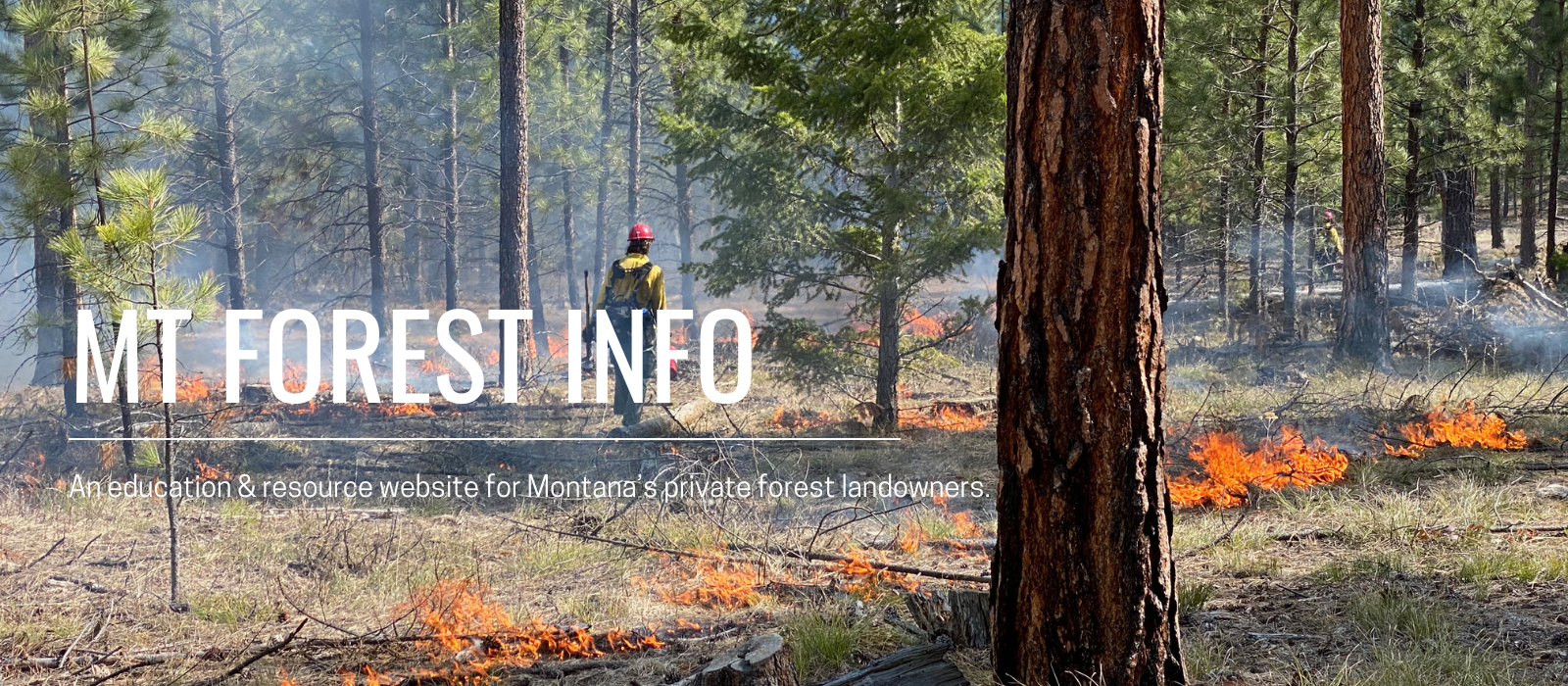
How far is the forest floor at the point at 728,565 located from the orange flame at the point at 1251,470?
0.14m

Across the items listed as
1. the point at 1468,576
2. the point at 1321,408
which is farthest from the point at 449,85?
the point at 1468,576

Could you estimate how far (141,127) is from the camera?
9.76 meters

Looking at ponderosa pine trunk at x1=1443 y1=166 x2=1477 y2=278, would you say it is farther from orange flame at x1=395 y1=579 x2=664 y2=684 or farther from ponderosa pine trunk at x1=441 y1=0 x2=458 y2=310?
ponderosa pine trunk at x1=441 y1=0 x2=458 y2=310

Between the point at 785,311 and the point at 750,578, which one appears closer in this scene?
the point at 750,578

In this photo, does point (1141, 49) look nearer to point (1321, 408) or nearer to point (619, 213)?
point (1321, 408)

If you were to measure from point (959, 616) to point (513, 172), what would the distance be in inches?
442

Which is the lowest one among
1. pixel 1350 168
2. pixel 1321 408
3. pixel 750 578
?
pixel 750 578

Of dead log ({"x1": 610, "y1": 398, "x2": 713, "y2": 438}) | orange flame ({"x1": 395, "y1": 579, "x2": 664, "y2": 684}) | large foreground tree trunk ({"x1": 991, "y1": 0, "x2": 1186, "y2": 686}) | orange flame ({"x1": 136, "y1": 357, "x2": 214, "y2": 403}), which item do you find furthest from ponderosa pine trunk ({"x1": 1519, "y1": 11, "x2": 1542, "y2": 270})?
orange flame ({"x1": 136, "y1": 357, "x2": 214, "y2": 403})

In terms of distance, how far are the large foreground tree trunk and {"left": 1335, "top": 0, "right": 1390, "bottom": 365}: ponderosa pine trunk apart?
10.0m

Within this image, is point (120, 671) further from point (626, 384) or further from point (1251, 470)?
point (1251, 470)

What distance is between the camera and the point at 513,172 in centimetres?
1387

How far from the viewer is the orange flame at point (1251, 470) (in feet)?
24.4

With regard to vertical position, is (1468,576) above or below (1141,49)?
below

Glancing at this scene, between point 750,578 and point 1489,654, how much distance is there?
343cm
